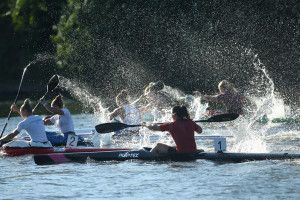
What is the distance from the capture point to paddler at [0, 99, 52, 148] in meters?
23.1

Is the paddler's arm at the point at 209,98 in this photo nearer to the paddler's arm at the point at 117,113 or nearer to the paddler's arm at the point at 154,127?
the paddler's arm at the point at 117,113

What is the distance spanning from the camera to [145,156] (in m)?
22.0

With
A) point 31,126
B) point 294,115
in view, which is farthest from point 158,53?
point 31,126

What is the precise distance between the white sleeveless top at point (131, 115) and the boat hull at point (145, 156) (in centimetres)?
509

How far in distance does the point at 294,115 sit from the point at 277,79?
29.6 ft

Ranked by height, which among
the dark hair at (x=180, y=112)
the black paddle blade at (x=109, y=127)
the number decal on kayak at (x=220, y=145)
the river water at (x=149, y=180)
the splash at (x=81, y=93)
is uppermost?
the splash at (x=81, y=93)

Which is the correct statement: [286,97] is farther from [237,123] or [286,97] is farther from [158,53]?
[237,123]

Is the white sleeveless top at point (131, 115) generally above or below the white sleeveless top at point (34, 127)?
above

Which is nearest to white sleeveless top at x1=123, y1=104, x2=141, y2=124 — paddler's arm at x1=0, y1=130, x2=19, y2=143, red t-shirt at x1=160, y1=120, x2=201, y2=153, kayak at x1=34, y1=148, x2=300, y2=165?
paddler's arm at x1=0, y1=130, x2=19, y2=143

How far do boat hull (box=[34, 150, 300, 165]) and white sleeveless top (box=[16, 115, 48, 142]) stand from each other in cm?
109

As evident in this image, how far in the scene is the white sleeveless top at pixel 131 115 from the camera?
1088 inches

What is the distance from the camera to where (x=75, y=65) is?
1932 inches

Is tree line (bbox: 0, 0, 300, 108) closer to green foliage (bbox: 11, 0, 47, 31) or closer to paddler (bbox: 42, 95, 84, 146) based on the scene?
green foliage (bbox: 11, 0, 47, 31)

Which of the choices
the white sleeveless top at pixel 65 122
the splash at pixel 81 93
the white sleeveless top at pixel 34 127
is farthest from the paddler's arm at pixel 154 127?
the splash at pixel 81 93
